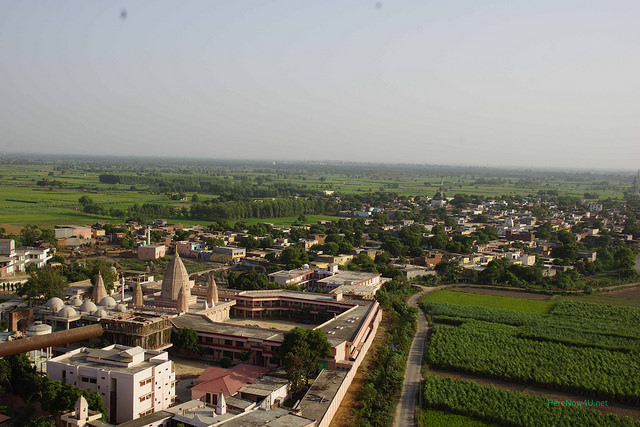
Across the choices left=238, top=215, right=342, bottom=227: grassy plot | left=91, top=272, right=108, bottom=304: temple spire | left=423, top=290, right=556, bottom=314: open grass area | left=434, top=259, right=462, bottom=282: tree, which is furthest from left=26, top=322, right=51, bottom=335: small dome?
left=238, top=215, right=342, bottom=227: grassy plot

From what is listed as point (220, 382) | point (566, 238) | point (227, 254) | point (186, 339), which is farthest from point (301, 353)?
point (566, 238)

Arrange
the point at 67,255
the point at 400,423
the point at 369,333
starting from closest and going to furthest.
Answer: the point at 400,423 < the point at 369,333 < the point at 67,255

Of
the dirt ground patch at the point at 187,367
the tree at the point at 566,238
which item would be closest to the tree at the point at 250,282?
the dirt ground patch at the point at 187,367

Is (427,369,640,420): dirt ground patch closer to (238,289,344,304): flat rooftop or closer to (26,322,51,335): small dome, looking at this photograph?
(238,289,344,304): flat rooftop

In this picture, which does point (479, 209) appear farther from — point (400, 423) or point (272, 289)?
point (400, 423)

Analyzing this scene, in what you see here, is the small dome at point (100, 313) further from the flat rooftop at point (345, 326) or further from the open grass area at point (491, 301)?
the open grass area at point (491, 301)

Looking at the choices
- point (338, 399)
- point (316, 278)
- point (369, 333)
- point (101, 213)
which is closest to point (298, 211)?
point (101, 213)

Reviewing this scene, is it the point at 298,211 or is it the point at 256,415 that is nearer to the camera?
the point at 256,415
